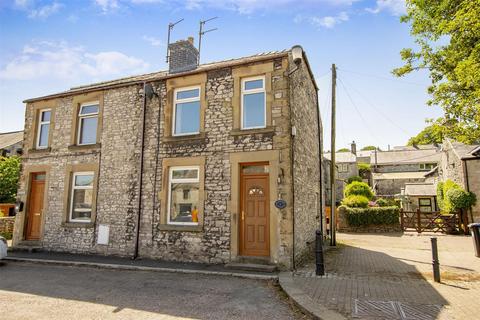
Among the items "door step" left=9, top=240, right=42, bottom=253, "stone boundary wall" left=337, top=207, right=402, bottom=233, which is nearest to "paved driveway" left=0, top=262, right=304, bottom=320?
"door step" left=9, top=240, right=42, bottom=253

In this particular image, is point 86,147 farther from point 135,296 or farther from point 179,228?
point 135,296

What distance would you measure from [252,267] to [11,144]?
30406 mm

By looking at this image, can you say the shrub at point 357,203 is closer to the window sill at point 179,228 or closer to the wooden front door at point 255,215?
the wooden front door at point 255,215

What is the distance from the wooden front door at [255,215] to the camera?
843 centimetres

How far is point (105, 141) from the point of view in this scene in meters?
10.9

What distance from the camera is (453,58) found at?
984 centimetres

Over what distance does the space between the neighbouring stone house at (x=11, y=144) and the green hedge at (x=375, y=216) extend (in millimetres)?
30961

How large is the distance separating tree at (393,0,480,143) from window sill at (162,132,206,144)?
789cm

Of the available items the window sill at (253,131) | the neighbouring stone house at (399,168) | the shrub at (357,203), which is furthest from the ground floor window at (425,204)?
the window sill at (253,131)

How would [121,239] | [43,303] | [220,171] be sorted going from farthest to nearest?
[121,239] < [220,171] < [43,303]

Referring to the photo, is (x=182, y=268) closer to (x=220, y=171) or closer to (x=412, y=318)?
(x=220, y=171)

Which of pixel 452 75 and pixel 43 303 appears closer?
pixel 43 303

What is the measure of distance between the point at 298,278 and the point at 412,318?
2.75 meters

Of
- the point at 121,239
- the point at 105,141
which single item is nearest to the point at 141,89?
the point at 105,141
